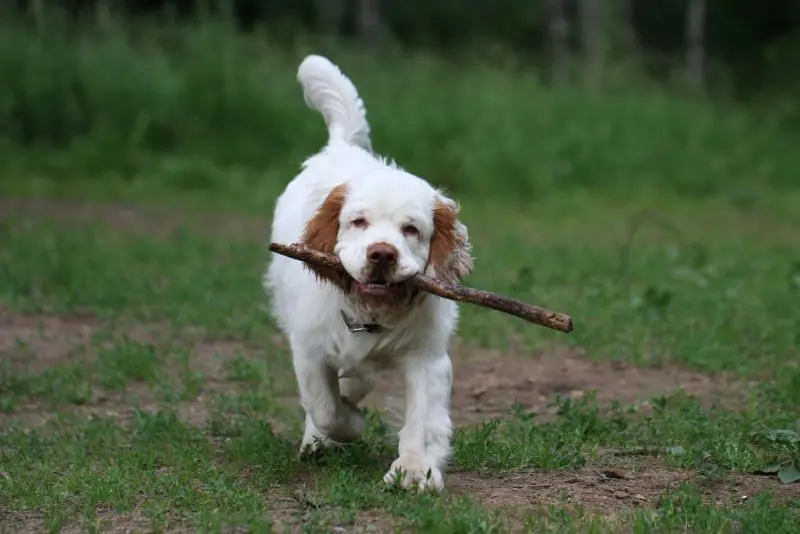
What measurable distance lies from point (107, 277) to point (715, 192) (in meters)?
8.04

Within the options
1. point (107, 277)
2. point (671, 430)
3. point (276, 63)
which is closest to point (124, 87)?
point (276, 63)

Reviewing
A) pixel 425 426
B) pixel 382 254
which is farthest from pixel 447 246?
pixel 425 426

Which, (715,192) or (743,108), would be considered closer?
(715,192)

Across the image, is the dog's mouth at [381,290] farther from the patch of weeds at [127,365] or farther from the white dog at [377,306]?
the patch of weeds at [127,365]

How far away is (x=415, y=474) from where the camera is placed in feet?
13.8

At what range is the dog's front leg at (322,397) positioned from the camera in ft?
15.1

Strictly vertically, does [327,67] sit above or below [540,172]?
below

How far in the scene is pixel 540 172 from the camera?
13477mm

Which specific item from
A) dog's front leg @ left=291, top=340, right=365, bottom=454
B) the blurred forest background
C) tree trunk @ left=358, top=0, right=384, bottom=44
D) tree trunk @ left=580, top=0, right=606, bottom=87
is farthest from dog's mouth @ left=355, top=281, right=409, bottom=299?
tree trunk @ left=358, top=0, right=384, bottom=44

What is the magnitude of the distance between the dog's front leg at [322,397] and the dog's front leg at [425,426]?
0.31m

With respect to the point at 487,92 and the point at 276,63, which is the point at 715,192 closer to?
the point at 487,92

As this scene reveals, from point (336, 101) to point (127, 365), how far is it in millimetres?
1691

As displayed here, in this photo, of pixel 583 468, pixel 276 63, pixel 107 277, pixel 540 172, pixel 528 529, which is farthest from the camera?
pixel 276 63

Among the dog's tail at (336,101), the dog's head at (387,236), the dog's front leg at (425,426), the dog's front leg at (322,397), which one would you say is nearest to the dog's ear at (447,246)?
the dog's head at (387,236)
